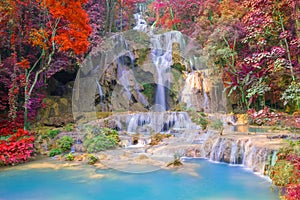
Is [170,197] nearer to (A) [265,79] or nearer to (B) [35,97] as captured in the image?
(B) [35,97]

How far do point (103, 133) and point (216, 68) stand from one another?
7480 millimetres

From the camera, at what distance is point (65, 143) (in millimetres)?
7938

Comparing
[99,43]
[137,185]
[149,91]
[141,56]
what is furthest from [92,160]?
[141,56]

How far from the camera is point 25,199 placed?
4270 millimetres

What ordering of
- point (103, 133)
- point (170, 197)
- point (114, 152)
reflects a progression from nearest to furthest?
point (170, 197) < point (114, 152) < point (103, 133)

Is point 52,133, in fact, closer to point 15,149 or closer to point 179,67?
point 15,149

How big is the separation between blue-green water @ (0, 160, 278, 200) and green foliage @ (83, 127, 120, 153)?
6.25 ft

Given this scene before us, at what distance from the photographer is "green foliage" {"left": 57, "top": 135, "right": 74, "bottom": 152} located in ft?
25.8

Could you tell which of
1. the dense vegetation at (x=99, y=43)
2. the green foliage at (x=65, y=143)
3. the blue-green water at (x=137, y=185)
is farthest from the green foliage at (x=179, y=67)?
the blue-green water at (x=137, y=185)

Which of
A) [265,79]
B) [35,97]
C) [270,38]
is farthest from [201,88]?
[35,97]

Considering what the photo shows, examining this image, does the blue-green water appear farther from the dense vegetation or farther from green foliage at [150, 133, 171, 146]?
green foliage at [150, 133, 171, 146]

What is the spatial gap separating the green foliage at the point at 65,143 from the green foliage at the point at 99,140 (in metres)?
0.50

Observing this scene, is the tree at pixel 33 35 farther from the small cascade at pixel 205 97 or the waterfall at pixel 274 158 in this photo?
the waterfall at pixel 274 158

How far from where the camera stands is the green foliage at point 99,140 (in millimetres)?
7771
